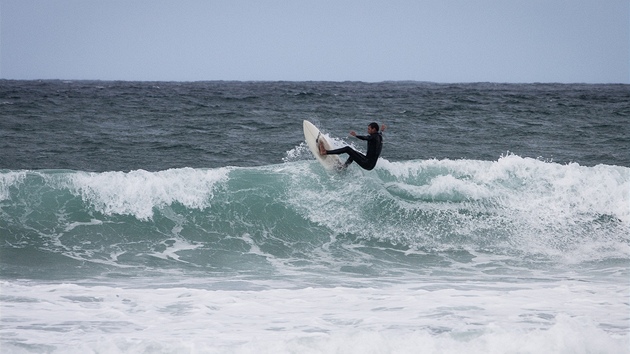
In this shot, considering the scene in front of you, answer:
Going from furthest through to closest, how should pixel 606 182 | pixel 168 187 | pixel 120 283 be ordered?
pixel 606 182 < pixel 168 187 < pixel 120 283

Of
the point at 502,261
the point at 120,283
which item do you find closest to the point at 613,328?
the point at 502,261

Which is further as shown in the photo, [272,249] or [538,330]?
[272,249]

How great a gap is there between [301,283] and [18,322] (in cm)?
331

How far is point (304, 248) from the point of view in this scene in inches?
398

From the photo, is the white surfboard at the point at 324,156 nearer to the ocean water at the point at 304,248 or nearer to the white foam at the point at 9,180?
the ocean water at the point at 304,248

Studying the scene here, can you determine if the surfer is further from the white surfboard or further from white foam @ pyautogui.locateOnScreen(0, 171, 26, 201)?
white foam @ pyautogui.locateOnScreen(0, 171, 26, 201)

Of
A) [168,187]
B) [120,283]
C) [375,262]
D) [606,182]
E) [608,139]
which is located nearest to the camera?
[120,283]

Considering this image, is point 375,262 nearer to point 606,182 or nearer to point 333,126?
point 606,182

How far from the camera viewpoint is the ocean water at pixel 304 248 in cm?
604

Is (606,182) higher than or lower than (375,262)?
higher

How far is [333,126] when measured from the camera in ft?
74.7

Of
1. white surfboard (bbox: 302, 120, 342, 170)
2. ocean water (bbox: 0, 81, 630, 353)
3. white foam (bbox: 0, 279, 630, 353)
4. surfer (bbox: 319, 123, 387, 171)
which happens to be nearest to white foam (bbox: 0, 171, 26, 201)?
ocean water (bbox: 0, 81, 630, 353)

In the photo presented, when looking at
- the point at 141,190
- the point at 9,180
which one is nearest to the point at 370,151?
the point at 141,190

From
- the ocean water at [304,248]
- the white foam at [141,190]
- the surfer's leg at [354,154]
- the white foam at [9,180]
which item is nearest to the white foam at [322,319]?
the ocean water at [304,248]
